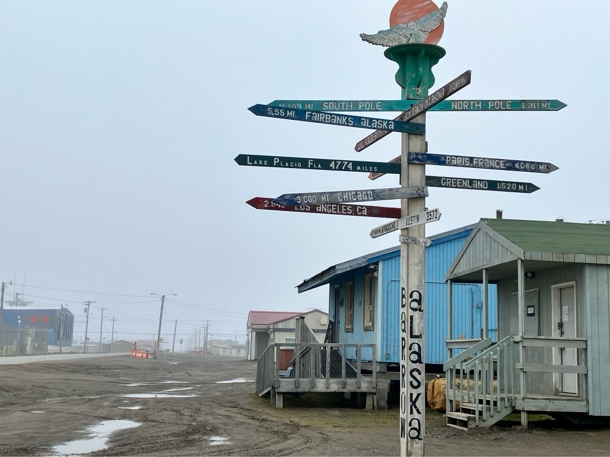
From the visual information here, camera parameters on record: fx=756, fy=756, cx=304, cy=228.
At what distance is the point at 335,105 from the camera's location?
7855 millimetres

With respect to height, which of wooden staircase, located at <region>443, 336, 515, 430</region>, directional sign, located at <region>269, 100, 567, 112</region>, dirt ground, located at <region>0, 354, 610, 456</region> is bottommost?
dirt ground, located at <region>0, 354, 610, 456</region>

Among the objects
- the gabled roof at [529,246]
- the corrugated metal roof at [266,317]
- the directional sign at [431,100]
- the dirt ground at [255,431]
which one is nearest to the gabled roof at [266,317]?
the corrugated metal roof at [266,317]

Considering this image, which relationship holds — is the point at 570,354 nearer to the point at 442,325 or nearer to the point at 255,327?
the point at 442,325

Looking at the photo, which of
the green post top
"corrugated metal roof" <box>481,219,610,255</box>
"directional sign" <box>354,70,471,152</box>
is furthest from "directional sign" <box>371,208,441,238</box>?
"corrugated metal roof" <box>481,219,610,255</box>

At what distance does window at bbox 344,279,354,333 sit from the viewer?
24047 millimetres

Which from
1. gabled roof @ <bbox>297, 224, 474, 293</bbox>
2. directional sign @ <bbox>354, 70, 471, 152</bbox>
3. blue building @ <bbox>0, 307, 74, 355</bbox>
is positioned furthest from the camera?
blue building @ <bbox>0, 307, 74, 355</bbox>

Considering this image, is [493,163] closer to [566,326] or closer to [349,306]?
[566,326]

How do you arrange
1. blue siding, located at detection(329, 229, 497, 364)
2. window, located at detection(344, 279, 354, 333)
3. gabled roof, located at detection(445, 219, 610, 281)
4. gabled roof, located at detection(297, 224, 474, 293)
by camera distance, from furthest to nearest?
1. window, located at detection(344, 279, 354, 333)
2. gabled roof, located at detection(297, 224, 474, 293)
3. blue siding, located at detection(329, 229, 497, 364)
4. gabled roof, located at detection(445, 219, 610, 281)

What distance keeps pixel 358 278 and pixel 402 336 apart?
53.0 feet

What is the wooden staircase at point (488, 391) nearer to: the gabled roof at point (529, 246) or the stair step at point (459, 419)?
the stair step at point (459, 419)

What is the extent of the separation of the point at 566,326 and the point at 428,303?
668cm

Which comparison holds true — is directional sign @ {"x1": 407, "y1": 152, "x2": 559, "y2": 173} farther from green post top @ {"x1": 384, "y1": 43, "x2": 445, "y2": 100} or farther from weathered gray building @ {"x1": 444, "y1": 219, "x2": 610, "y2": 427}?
weathered gray building @ {"x1": 444, "y1": 219, "x2": 610, "y2": 427}

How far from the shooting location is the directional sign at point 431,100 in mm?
6728

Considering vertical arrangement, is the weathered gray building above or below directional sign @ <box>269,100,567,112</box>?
below
